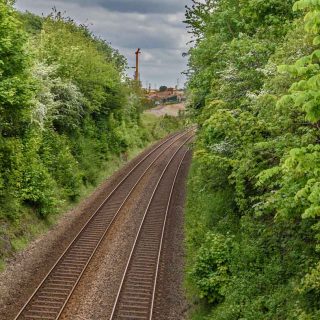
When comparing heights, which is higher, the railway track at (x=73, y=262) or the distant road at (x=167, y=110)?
the distant road at (x=167, y=110)

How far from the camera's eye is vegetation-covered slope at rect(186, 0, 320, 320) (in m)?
8.03

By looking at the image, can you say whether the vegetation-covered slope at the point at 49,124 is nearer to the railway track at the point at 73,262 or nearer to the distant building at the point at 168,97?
the railway track at the point at 73,262

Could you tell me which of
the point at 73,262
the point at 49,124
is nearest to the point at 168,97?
the point at 49,124

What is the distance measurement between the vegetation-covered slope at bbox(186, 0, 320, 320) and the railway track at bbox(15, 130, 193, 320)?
4.44m

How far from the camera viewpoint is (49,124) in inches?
1073

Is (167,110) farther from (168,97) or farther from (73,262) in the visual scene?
(73,262)

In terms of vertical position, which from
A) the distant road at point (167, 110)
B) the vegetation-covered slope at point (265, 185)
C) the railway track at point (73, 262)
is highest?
the distant road at point (167, 110)

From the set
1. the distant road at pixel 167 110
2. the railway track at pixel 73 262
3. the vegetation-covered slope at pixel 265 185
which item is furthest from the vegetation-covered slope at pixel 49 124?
the distant road at pixel 167 110

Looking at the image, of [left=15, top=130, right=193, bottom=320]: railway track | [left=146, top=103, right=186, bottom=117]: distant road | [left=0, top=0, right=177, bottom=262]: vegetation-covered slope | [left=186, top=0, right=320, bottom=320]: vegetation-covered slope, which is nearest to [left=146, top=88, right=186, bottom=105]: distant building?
[left=146, top=103, right=186, bottom=117]: distant road

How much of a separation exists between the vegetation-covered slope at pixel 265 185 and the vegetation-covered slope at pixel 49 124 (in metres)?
7.96

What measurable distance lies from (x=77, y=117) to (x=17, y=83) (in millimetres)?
15434

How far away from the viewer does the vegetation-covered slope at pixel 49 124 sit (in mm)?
17922

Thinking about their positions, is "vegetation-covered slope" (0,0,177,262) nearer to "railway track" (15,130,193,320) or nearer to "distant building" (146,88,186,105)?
"railway track" (15,130,193,320)

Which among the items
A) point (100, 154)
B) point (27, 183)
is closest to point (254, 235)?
point (27, 183)
